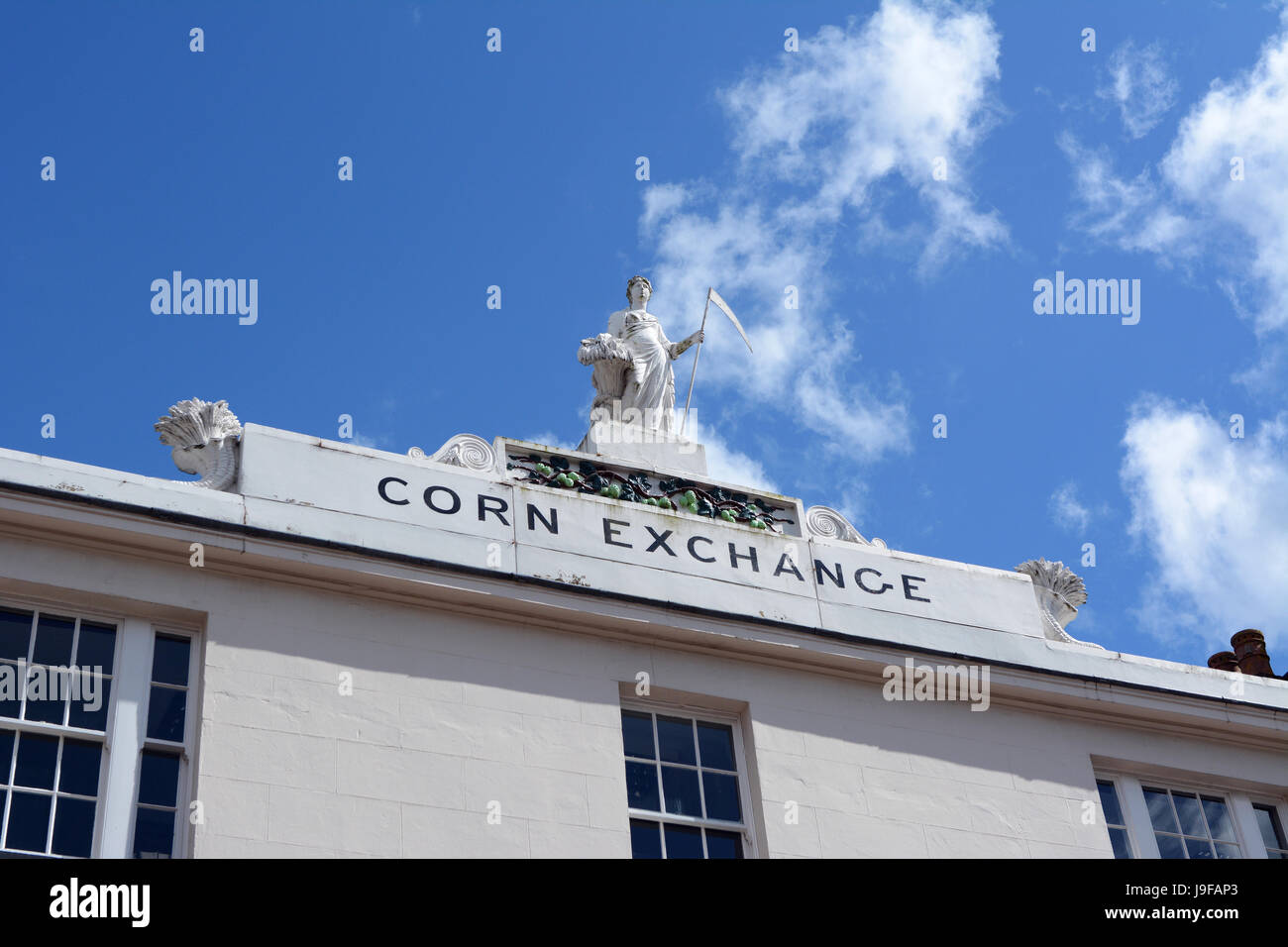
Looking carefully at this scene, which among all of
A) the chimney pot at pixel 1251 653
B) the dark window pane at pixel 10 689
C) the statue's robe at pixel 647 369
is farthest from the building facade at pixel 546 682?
the chimney pot at pixel 1251 653

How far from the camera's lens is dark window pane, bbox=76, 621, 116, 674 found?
14.8 meters

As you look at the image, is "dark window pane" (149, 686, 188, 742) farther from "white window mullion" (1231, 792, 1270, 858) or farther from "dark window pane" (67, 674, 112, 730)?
"white window mullion" (1231, 792, 1270, 858)

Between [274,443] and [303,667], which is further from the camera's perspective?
[274,443]

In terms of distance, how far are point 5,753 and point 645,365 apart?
7.69 meters

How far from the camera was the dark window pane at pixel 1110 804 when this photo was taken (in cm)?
1759

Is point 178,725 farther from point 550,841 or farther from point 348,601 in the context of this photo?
point 550,841

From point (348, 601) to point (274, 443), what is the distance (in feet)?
5.16

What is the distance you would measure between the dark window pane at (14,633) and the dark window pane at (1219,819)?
10.3 metres

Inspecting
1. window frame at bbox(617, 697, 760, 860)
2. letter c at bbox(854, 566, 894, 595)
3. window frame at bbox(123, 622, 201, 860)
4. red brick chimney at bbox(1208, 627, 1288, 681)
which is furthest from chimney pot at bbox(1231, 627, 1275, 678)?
window frame at bbox(123, 622, 201, 860)

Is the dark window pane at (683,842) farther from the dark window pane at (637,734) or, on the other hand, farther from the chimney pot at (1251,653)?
the chimney pot at (1251,653)

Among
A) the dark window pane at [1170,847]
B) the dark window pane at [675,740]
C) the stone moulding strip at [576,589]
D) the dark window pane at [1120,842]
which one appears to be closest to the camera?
the stone moulding strip at [576,589]

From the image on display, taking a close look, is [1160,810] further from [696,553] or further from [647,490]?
[647,490]
